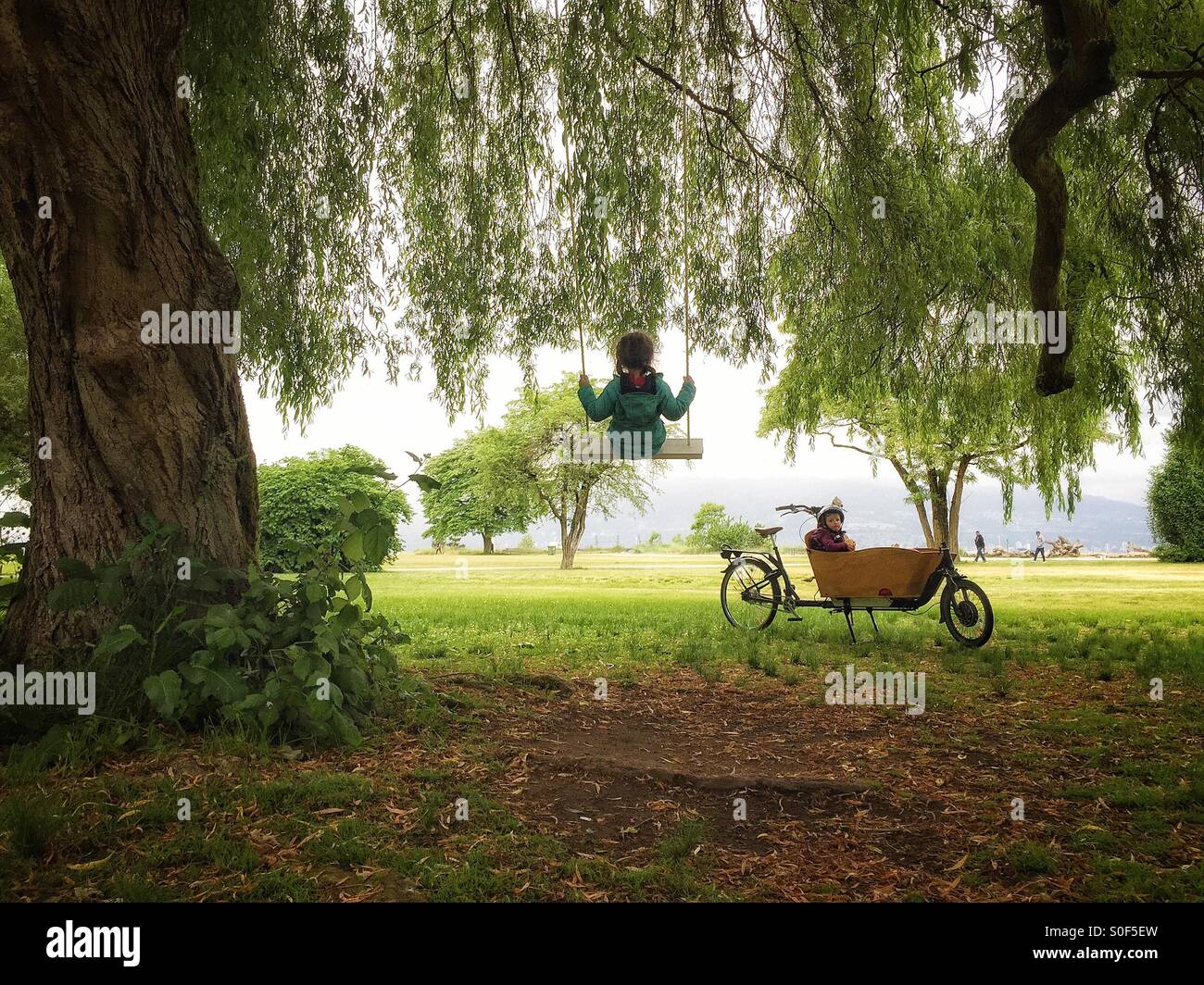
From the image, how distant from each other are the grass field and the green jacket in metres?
2.03

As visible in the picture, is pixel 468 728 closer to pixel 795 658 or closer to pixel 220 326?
pixel 220 326

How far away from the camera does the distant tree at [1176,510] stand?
24766 millimetres

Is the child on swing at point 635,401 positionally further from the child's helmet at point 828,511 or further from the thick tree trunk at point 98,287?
the child's helmet at point 828,511

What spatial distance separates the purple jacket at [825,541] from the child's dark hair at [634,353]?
3.38 meters

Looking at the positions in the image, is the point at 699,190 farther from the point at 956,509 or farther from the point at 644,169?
the point at 956,509

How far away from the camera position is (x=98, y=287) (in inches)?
172

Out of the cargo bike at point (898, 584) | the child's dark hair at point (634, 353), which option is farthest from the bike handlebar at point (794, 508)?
the child's dark hair at point (634, 353)

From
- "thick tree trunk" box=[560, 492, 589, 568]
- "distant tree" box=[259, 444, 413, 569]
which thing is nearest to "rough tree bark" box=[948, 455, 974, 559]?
"thick tree trunk" box=[560, 492, 589, 568]

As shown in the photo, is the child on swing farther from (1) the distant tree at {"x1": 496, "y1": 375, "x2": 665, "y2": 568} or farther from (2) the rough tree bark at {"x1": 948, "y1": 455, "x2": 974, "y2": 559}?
(2) the rough tree bark at {"x1": 948, "y1": 455, "x2": 974, "y2": 559}

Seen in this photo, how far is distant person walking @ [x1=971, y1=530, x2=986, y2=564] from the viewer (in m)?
28.0

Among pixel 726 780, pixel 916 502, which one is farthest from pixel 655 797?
pixel 916 502

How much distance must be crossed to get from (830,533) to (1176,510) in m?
23.2

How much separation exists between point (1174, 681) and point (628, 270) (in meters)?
5.83
